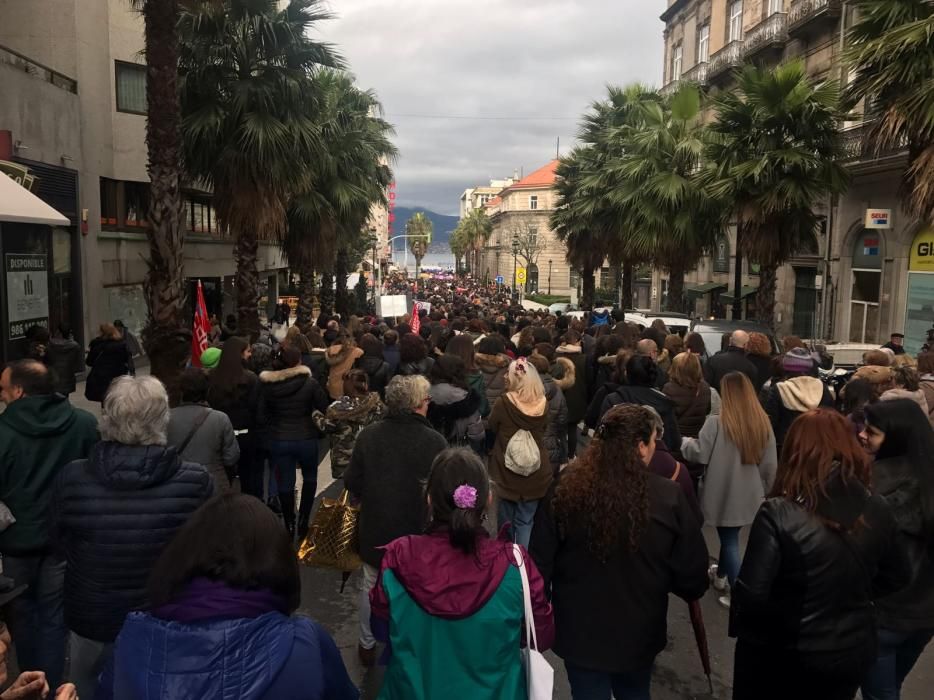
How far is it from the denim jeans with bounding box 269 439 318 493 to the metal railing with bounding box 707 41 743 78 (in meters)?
28.4

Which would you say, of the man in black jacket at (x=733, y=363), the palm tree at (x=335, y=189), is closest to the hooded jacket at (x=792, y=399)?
the man in black jacket at (x=733, y=363)

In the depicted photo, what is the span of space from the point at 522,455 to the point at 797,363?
2.65m

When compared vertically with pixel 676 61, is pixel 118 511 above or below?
below

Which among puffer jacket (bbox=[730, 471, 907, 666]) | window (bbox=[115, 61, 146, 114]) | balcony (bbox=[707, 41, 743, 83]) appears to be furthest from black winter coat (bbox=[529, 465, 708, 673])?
balcony (bbox=[707, 41, 743, 83])

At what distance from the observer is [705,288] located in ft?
114

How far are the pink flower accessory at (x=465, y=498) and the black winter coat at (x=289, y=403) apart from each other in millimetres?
3822

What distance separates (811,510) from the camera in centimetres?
286

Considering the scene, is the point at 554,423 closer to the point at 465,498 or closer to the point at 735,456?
the point at 735,456

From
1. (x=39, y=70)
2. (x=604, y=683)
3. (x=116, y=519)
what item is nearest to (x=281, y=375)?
(x=116, y=519)

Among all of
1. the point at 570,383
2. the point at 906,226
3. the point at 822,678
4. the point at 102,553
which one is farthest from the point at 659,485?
Result: the point at 906,226

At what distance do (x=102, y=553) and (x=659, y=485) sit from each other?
2196 millimetres

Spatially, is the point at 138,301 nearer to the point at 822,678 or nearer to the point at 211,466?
the point at 211,466

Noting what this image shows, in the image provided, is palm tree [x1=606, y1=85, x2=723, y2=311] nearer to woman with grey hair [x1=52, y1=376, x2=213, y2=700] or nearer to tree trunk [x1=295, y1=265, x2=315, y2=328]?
tree trunk [x1=295, y1=265, x2=315, y2=328]

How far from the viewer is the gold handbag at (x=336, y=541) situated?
15.4 feet
